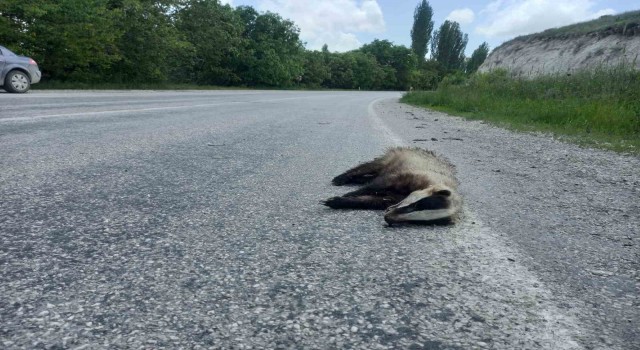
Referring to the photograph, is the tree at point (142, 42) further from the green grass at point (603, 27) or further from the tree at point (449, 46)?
the tree at point (449, 46)

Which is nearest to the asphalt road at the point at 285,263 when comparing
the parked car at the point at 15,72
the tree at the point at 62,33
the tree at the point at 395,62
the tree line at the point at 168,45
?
the parked car at the point at 15,72

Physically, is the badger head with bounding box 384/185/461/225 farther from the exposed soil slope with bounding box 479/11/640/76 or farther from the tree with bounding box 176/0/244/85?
the tree with bounding box 176/0/244/85

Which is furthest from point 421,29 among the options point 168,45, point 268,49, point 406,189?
point 406,189

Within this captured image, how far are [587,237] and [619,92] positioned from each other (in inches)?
401

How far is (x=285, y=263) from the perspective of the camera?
1954mm

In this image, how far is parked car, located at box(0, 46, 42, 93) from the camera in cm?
1300

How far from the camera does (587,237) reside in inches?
101

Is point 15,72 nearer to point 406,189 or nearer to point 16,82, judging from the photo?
point 16,82

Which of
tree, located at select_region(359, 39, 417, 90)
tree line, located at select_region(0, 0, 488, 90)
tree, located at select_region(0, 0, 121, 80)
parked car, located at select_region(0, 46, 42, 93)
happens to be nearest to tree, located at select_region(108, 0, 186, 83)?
tree line, located at select_region(0, 0, 488, 90)

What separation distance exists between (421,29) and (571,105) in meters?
85.1

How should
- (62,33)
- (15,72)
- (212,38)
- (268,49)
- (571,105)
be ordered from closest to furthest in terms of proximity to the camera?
(571,105) < (15,72) < (62,33) < (212,38) < (268,49)

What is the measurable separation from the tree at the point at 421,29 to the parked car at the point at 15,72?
84.2 metres

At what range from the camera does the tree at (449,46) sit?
8856 centimetres

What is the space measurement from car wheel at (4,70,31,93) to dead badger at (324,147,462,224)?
525 inches
